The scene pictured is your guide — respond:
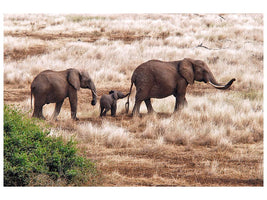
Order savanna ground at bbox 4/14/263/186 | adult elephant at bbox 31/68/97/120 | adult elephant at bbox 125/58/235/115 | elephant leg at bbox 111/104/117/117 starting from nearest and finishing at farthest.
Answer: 1. savanna ground at bbox 4/14/263/186
2. adult elephant at bbox 31/68/97/120
3. adult elephant at bbox 125/58/235/115
4. elephant leg at bbox 111/104/117/117

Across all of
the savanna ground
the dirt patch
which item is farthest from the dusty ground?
the dirt patch

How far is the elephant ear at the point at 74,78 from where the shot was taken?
38.9 ft

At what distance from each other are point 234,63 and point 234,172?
572 inches

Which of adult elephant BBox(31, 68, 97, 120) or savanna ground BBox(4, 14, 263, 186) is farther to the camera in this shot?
adult elephant BBox(31, 68, 97, 120)

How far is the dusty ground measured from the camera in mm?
7766

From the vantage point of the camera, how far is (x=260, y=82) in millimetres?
18172

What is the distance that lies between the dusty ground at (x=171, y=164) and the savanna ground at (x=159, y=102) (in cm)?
2

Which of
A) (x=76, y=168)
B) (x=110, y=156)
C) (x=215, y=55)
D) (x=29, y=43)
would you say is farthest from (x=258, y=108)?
(x=29, y=43)

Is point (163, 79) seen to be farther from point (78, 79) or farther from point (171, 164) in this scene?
point (171, 164)

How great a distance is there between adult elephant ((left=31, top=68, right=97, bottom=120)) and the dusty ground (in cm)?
76

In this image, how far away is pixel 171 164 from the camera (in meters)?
8.77

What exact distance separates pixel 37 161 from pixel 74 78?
5.05 metres

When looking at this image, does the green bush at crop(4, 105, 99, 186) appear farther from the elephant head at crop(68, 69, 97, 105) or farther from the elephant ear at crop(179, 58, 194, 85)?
the elephant ear at crop(179, 58, 194, 85)

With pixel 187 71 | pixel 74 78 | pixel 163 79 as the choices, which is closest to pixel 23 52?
pixel 74 78
